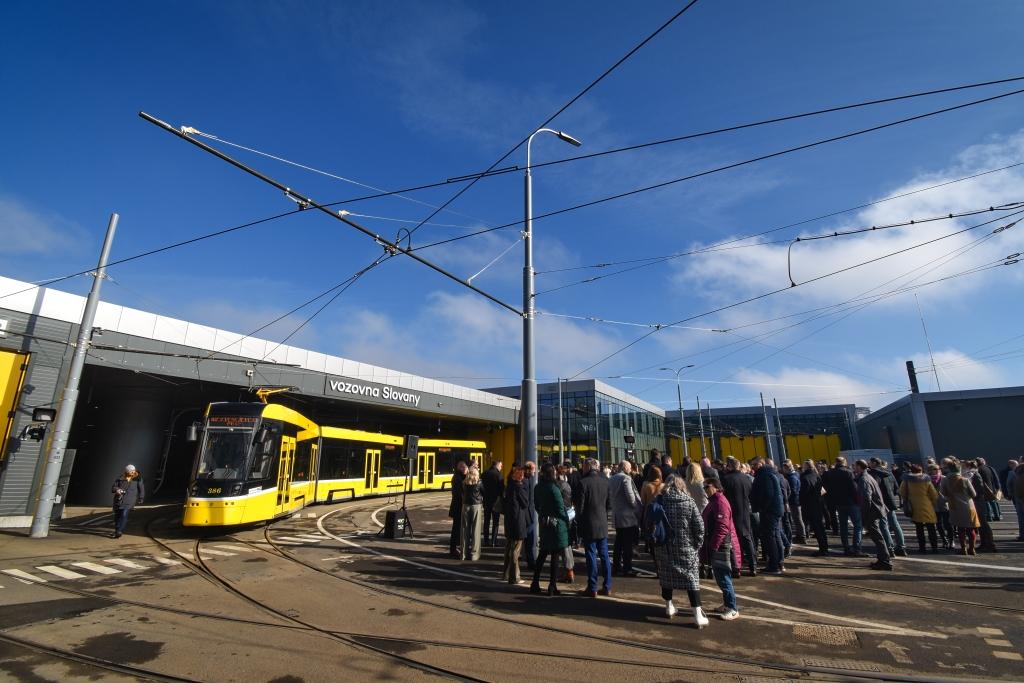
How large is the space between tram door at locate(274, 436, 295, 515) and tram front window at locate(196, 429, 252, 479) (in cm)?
155

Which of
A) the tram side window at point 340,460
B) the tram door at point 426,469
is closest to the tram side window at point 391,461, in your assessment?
the tram door at point 426,469

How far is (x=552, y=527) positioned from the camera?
22.7ft

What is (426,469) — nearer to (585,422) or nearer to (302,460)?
(302,460)

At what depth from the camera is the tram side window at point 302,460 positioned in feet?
51.8

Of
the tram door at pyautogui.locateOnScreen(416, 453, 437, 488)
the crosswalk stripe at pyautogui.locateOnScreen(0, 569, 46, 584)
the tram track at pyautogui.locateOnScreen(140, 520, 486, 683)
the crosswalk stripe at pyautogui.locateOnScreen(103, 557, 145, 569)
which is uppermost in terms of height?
the tram door at pyautogui.locateOnScreen(416, 453, 437, 488)

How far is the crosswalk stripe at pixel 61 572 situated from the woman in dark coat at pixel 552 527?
24.7ft

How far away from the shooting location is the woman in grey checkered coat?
565cm

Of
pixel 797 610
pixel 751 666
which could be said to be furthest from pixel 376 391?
pixel 751 666

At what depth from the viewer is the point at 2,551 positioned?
1009 cm

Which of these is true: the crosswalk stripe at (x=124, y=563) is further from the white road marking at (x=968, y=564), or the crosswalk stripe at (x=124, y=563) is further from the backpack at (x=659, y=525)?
the white road marking at (x=968, y=564)

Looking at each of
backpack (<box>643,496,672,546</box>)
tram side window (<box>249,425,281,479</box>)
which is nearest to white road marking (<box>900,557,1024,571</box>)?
backpack (<box>643,496,672,546</box>)

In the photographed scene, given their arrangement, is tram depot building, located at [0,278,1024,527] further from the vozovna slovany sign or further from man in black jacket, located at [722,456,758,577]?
man in black jacket, located at [722,456,758,577]

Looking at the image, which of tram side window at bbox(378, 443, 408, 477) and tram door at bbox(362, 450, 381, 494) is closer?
tram door at bbox(362, 450, 381, 494)

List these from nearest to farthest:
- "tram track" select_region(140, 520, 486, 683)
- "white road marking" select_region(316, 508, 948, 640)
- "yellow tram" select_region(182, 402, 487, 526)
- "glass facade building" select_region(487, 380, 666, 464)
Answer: "tram track" select_region(140, 520, 486, 683) < "white road marking" select_region(316, 508, 948, 640) < "yellow tram" select_region(182, 402, 487, 526) < "glass facade building" select_region(487, 380, 666, 464)
